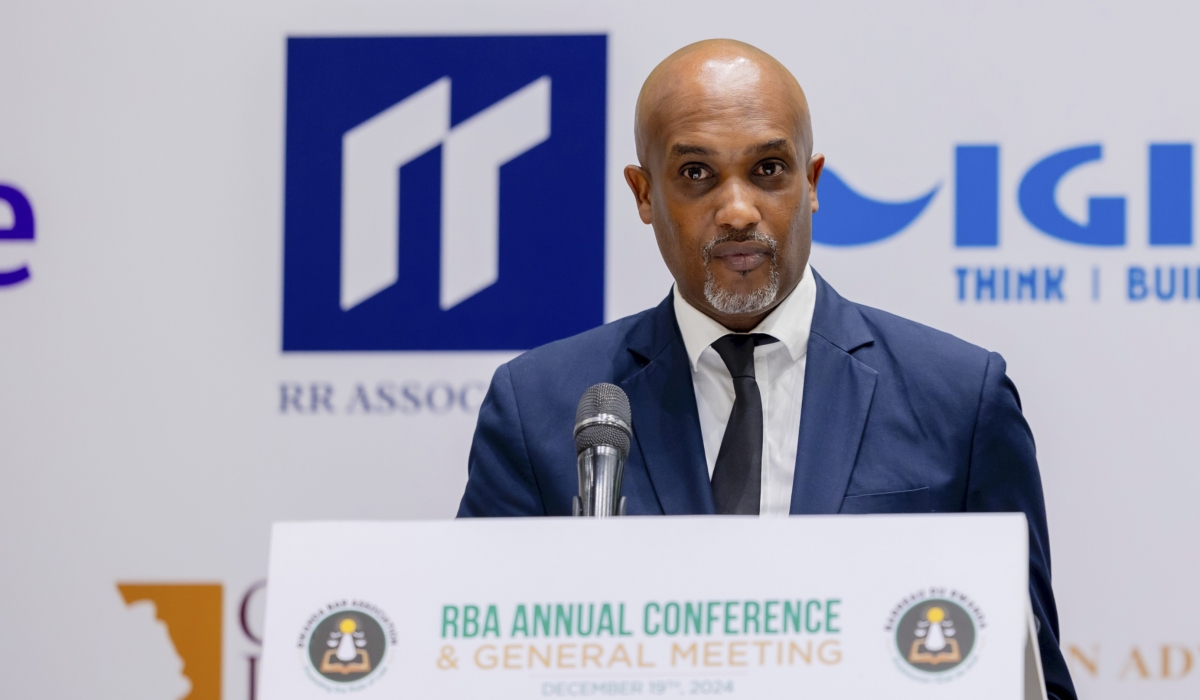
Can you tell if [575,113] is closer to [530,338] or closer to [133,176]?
[530,338]

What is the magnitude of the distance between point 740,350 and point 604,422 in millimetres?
720

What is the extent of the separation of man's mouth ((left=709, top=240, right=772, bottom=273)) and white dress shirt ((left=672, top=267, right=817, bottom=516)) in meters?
0.16

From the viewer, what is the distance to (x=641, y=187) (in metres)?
2.36

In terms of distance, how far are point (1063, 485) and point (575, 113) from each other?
1522mm

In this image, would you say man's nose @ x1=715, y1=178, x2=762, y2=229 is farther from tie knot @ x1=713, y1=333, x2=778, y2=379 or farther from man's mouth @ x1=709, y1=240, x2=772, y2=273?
tie knot @ x1=713, y1=333, x2=778, y2=379

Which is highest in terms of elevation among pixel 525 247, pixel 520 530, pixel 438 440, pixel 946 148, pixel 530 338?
pixel 946 148

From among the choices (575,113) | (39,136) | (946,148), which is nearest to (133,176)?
(39,136)

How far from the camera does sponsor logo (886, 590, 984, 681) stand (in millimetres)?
1217

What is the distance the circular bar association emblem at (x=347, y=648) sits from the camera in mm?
1277

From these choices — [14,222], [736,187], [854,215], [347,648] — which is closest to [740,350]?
[736,187]

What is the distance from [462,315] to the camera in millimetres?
3314

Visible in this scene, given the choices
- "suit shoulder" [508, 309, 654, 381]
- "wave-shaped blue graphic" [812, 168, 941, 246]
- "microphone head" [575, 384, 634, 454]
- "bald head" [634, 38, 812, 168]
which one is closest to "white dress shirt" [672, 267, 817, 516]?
"suit shoulder" [508, 309, 654, 381]

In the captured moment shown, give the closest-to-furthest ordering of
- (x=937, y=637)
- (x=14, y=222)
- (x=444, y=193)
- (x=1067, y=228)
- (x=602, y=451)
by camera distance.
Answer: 1. (x=937, y=637)
2. (x=602, y=451)
3. (x=1067, y=228)
4. (x=444, y=193)
5. (x=14, y=222)

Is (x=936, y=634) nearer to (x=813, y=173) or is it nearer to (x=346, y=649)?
(x=346, y=649)
